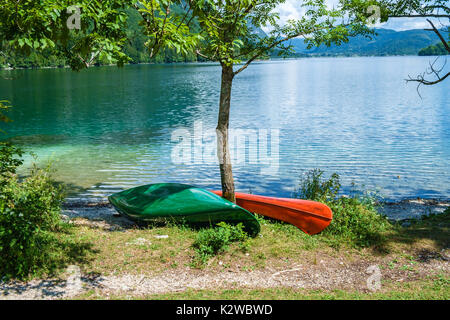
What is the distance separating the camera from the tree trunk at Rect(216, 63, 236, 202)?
10234 mm

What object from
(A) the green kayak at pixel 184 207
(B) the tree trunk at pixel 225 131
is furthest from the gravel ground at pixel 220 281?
(B) the tree trunk at pixel 225 131

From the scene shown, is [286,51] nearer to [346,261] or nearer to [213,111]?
[346,261]

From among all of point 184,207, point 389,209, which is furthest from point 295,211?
point 389,209

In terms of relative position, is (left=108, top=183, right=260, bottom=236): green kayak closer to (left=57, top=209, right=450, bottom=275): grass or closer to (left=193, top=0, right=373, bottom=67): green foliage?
(left=57, top=209, right=450, bottom=275): grass

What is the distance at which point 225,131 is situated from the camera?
10.7m

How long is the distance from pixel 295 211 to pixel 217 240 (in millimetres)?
2833

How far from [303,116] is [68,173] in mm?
24113

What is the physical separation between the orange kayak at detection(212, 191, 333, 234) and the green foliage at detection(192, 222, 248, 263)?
6.17ft

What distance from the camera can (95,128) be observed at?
32.3 meters

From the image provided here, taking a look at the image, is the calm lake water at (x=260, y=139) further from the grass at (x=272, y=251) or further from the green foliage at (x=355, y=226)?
the green foliage at (x=355, y=226)

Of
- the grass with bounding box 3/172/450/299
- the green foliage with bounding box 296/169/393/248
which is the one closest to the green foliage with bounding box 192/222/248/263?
the grass with bounding box 3/172/450/299

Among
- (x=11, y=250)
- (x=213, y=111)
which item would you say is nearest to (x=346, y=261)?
(x=11, y=250)

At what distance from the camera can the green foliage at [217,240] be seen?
28.6ft

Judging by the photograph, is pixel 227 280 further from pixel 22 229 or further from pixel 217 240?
pixel 22 229
